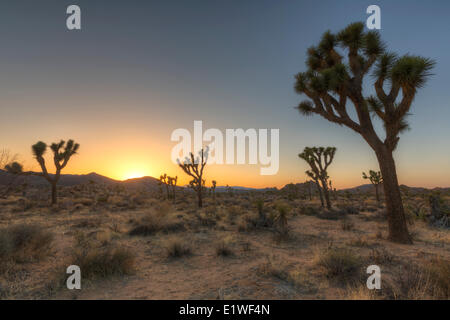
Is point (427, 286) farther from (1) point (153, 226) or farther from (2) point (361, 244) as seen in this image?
(1) point (153, 226)

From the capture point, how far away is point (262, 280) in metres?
3.81

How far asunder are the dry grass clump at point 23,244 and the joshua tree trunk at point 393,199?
10433 mm

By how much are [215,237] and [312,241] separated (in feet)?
11.8

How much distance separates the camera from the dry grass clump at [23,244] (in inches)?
181

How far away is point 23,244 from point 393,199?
11.0 m

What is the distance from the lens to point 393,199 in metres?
6.65

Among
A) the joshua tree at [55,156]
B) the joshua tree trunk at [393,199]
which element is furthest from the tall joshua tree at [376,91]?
the joshua tree at [55,156]

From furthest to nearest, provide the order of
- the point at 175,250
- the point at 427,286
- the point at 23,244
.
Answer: the point at 175,250 → the point at 23,244 → the point at 427,286

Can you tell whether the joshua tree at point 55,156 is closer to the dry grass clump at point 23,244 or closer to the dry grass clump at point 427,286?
the dry grass clump at point 23,244

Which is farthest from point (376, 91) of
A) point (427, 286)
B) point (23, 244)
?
point (23, 244)

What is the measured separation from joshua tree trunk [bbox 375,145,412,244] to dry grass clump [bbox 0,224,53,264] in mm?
10433

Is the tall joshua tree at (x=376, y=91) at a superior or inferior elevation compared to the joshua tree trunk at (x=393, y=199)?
superior

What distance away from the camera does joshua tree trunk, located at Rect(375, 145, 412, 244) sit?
659 centimetres
